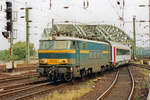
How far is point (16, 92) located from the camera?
11258mm

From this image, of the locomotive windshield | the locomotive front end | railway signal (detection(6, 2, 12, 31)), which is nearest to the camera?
the locomotive front end

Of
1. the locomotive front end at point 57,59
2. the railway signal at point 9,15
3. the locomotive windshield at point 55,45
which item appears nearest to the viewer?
the locomotive front end at point 57,59

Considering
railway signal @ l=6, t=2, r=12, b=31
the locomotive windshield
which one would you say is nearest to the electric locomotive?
the locomotive windshield

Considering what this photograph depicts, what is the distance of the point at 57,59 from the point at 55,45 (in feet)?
3.21

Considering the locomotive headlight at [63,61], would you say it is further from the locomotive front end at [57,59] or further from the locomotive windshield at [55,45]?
the locomotive windshield at [55,45]

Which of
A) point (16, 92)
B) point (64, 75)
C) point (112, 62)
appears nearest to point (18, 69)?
point (112, 62)

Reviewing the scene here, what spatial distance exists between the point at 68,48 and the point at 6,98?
219 inches

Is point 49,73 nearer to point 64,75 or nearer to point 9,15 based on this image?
point 64,75

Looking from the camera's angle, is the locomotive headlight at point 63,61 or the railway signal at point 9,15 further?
the railway signal at point 9,15

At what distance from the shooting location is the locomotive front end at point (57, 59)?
14086mm

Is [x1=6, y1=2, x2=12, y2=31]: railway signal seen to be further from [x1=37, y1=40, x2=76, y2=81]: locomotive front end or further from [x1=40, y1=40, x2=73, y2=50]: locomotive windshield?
[x1=37, y1=40, x2=76, y2=81]: locomotive front end

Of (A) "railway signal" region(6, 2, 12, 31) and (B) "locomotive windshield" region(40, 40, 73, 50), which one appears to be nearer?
(B) "locomotive windshield" region(40, 40, 73, 50)

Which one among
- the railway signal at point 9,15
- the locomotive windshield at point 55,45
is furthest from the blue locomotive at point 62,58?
the railway signal at point 9,15

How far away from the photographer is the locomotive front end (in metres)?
14.1
